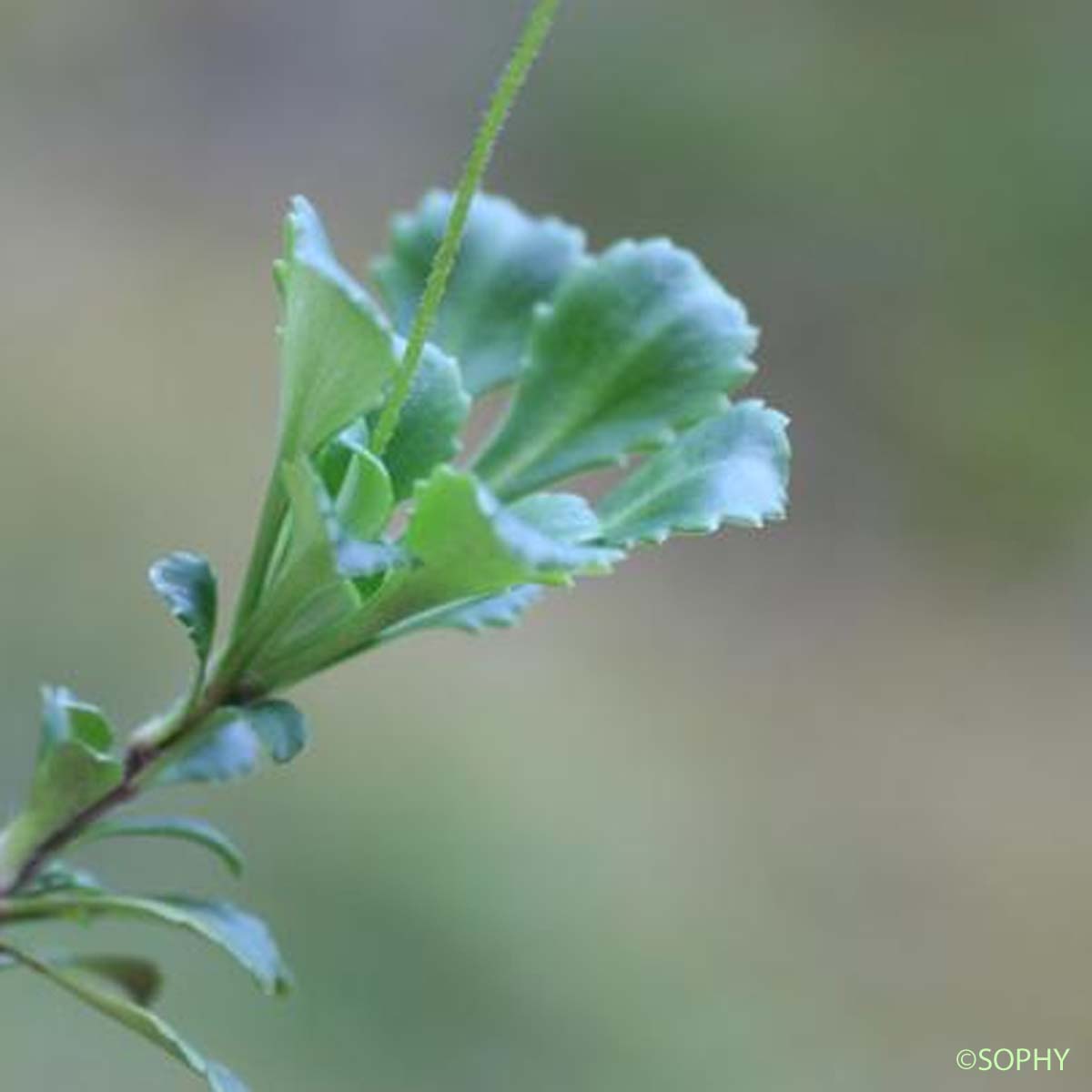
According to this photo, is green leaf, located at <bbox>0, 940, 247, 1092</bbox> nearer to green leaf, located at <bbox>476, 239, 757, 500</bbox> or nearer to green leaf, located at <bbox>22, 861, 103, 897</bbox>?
green leaf, located at <bbox>22, 861, 103, 897</bbox>

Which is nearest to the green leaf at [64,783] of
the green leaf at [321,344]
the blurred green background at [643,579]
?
the green leaf at [321,344]

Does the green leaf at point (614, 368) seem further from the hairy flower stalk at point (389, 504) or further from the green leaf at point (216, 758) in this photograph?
the green leaf at point (216, 758)

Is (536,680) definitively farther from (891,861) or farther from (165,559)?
(165,559)

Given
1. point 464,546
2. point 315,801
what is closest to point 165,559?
point 464,546

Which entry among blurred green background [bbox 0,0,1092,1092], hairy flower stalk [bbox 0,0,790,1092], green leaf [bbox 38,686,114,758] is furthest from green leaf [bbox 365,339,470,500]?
blurred green background [bbox 0,0,1092,1092]

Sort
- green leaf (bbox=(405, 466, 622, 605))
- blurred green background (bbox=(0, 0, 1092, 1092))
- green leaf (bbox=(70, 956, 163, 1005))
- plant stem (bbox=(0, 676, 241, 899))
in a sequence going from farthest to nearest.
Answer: blurred green background (bbox=(0, 0, 1092, 1092)) < green leaf (bbox=(70, 956, 163, 1005)) < plant stem (bbox=(0, 676, 241, 899)) < green leaf (bbox=(405, 466, 622, 605))

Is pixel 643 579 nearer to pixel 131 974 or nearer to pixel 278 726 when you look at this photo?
pixel 131 974

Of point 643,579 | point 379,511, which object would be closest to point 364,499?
point 379,511

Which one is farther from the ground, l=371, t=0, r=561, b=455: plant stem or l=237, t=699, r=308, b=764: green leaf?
l=371, t=0, r=561, b=455: plant stem
